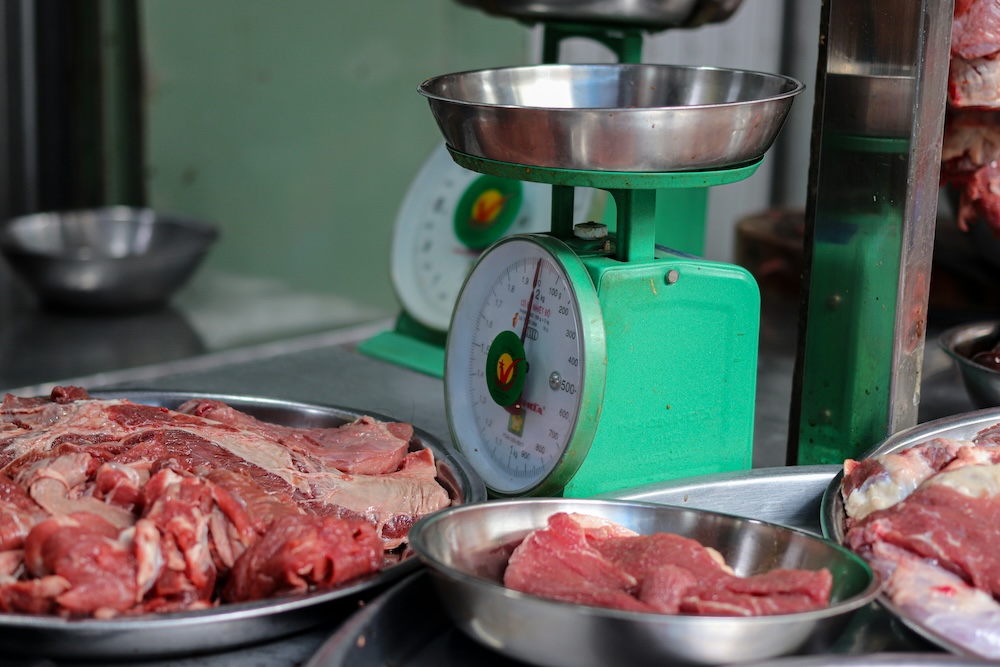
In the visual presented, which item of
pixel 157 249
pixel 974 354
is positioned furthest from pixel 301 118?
pixel 974 354

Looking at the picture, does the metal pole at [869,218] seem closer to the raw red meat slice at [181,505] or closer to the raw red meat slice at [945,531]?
the raw red meat slice at [945,531]

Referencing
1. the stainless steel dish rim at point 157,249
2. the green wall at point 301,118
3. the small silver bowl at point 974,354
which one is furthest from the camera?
the green wall at point 301,118

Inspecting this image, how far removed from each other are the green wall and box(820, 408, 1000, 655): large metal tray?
9.27 feet

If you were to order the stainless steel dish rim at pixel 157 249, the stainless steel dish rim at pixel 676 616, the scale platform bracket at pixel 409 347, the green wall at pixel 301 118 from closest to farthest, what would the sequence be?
1. the stainless steel dish rim at pixel 676 616
2. the scale platform bracket at pixel 409 347
3. the stainless steel dish rim at pixel 157 249
4. the green wall at pixel 301 118

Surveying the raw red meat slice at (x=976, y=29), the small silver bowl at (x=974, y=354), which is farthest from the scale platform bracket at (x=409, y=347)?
the raw red meat slice at (x=976, y=29)

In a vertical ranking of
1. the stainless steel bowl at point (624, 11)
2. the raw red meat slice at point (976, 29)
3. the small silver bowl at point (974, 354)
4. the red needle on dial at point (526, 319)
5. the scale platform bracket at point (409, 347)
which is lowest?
the scale platform bracket at point (409, 347)

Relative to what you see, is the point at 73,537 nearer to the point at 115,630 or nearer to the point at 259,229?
the point at 115,630

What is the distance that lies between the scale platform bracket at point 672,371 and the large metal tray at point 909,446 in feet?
0.49

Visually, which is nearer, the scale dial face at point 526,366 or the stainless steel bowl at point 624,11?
the scale dial face at point 526,366

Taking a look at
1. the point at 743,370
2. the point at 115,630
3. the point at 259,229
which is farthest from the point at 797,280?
the point at 259,229

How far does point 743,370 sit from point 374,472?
0.44 m

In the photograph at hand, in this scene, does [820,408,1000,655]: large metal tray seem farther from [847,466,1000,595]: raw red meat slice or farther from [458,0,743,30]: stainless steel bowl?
[458,0,743,30]: stainless steel bowl

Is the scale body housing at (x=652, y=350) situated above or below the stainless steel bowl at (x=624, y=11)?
below

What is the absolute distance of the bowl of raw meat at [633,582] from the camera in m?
0.90
